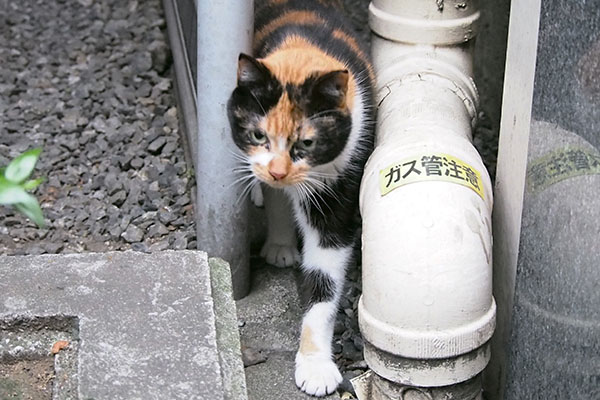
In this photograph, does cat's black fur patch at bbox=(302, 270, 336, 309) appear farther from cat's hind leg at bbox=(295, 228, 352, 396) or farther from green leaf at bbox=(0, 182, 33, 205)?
green leaf at bbox=(0, 182, 33, 205)

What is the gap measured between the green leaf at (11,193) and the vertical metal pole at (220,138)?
1877 millimetres

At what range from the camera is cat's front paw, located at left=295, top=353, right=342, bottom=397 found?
2951mm

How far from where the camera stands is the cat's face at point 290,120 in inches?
113

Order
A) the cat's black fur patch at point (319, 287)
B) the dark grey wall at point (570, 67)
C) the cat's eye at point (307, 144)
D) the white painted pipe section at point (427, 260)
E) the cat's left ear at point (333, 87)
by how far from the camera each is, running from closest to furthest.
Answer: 1. the dark grey wall at point (570, 67)
2. the white painted pipe section at point (427, 260)
3. the cat's left ear at point (333, 87)
4. the cat's eye at point (307, 144)
5. the cat's black fur patch at point (319, 287)

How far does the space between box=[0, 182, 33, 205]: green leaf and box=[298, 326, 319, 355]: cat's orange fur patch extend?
190 cm

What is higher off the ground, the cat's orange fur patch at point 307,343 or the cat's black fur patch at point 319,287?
the cat's black fur patch at point 319,287

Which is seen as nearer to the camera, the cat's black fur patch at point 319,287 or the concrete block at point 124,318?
the concrete block at point 124,318

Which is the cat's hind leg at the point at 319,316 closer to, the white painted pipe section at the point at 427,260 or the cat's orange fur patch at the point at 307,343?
the cat's orange fur patch at the point at 307,343

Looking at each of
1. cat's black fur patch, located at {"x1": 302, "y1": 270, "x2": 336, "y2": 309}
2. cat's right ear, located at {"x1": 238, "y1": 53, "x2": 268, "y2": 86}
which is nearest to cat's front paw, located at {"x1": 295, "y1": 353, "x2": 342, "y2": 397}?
cat's black fur patch, located at {"x1": 302, "y1": 270, "x2": 336, "y2": 309}

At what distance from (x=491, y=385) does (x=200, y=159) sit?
117 cm

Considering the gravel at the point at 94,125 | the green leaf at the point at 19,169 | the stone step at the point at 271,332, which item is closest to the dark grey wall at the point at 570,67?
the stone step at the point at 271,332

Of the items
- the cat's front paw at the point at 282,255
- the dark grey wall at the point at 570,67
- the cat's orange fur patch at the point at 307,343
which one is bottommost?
the cat's front paw at the point at 282,255

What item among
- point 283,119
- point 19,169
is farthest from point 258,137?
point 19,169

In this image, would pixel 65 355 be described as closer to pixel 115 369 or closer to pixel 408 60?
pixel 115 369
